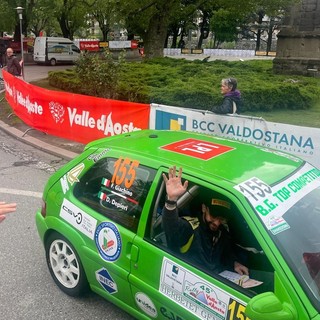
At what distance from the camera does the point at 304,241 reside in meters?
2.48

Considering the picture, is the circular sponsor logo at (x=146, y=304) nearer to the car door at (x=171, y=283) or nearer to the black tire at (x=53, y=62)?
the car door at (x=171, y=283)

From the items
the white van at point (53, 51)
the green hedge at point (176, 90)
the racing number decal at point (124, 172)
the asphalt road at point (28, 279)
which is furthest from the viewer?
the white van at point (53, 51)

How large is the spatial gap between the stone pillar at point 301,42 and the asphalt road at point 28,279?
53.2 feet

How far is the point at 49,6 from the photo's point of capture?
34.3 metres

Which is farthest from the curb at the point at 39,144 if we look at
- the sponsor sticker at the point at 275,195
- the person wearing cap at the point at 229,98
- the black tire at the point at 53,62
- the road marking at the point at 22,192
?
the black tire at the point at 53,62

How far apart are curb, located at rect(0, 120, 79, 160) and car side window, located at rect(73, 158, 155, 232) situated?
4.56 meters

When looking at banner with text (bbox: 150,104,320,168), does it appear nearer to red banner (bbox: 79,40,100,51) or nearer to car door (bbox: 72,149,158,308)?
car door (bbox: 72,149,158,308)

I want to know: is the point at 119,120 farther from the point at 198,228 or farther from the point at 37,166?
the point at 198,228

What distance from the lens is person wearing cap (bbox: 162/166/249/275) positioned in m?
2.70

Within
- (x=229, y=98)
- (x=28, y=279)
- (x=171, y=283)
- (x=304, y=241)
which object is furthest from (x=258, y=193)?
(x=229, y=98)

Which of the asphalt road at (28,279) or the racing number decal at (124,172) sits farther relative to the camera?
the asphalt road at (28,279)

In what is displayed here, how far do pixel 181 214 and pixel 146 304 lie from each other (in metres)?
0.70

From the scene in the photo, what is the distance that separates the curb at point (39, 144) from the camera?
8082 millimetres

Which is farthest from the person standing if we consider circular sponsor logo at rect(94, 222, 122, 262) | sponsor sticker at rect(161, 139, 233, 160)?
circular sponsor logo at rect(94, 222, 122, 262)
